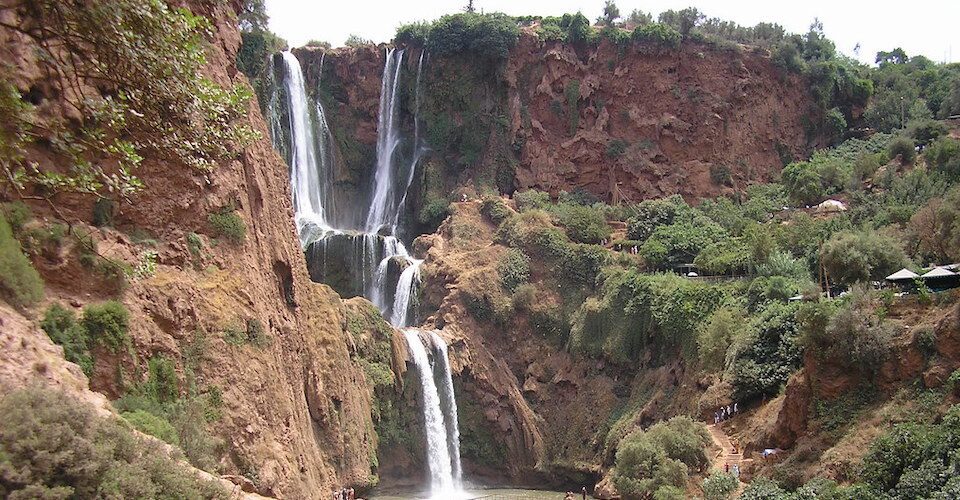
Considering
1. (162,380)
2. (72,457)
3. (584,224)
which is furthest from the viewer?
(584,224)

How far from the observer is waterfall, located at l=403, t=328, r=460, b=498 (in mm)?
41656

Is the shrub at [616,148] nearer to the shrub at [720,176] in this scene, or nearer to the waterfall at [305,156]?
→ the shrub at [720,176]

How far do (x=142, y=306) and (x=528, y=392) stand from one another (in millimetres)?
27321

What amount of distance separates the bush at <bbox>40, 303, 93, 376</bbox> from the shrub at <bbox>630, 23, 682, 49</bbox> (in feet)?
157

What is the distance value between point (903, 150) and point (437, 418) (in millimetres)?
32733

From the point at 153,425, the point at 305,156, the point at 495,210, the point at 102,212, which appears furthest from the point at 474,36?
the point at 153,425

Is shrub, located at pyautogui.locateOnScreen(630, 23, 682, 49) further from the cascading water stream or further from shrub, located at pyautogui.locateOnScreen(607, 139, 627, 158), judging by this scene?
the cascading water stream

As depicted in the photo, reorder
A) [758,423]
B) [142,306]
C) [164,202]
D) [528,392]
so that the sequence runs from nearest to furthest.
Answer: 1. [142,306]
2. [164,202]
3. [758,423]
4. [528,392]

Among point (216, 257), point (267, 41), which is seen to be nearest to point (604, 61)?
point (267, 41)

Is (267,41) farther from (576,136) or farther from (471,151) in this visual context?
(576,136)

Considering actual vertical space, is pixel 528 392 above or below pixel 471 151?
below

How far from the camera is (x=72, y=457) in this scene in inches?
520

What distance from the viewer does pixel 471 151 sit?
59.3 metres

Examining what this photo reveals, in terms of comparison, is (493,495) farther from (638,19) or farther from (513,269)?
(638,19)
